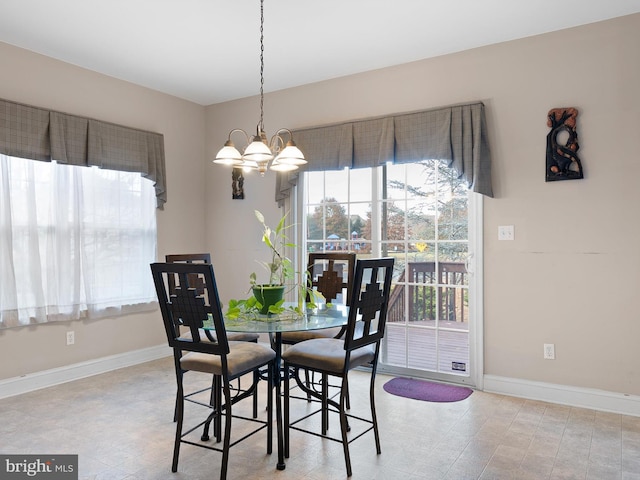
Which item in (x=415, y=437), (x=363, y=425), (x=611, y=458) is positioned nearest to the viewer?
(x=611, y=458)

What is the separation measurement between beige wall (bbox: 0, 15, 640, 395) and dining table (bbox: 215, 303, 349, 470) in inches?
61.5

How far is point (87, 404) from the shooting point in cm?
332

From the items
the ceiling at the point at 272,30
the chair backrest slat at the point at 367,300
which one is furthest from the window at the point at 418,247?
the chair backrest slat at the point at 367,300

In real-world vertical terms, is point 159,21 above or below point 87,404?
above

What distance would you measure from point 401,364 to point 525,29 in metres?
2.79

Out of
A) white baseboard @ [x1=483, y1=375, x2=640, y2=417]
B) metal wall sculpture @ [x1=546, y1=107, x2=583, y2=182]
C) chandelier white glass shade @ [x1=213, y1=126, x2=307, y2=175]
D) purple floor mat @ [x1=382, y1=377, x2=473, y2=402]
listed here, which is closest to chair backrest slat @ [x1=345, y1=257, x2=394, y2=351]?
chandelier white glass shade @ [x1=213, y1=126, x2=307, y2=175]

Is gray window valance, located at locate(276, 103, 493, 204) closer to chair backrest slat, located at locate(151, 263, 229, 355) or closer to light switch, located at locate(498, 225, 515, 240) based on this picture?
light switch, located at locate(498, 225, 515, 240)

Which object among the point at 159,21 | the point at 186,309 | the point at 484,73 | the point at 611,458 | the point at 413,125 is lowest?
the point at 611,458

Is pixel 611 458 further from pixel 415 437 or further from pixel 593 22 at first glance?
pixel 593 22

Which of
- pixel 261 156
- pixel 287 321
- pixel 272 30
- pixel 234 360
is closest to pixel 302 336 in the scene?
pixel 287 321

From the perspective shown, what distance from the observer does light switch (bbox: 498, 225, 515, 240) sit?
3.53 metres

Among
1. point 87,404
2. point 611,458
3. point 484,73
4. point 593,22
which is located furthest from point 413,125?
point 87,404

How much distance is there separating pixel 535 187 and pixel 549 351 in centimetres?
121

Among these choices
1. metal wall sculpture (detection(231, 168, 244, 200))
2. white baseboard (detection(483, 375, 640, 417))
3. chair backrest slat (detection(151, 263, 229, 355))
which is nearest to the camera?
chair backrest slat (detection(151, 263, 229, 355))
